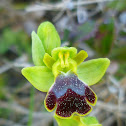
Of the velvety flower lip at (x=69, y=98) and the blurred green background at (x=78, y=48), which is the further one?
the blurred green background at (x=78, y=48)

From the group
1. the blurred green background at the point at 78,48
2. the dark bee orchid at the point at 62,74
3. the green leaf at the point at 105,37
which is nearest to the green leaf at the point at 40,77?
the dark bee orchid at the point at 62,74

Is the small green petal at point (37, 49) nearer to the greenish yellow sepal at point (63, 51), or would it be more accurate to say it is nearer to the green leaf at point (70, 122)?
the greenish yellow sepal at point (63, 51)

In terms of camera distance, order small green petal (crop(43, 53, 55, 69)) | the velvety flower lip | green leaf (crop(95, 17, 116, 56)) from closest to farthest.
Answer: the velvety flower lip
small green petal (crop(43, 53, 55, 69))
green leaf (crop(95, 17, 116, 56))

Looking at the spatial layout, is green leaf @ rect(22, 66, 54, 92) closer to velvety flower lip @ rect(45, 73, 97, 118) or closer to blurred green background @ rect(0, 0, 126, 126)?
velvety flower lip @ rect(45, 73, 97, 118)

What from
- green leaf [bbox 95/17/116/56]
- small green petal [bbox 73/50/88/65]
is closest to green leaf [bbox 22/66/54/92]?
small green petal [bbox 73/50/88/65]

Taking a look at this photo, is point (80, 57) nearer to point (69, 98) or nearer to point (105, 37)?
point (69, 98)

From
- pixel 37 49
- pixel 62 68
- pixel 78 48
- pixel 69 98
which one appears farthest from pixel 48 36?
pixel 78 48
